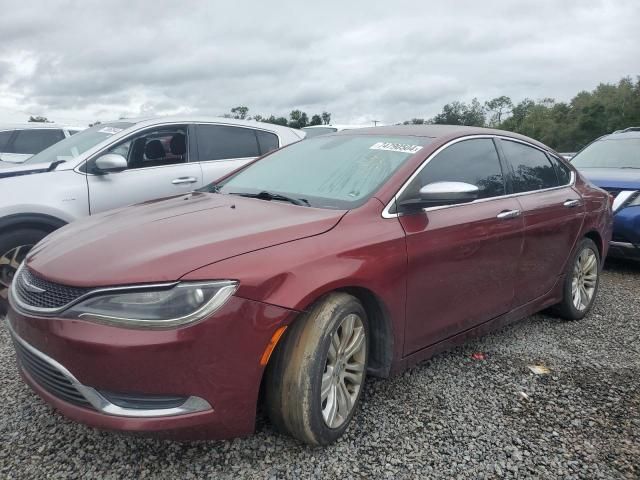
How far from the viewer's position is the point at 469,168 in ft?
10.9

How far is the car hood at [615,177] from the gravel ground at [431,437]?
3139 mm

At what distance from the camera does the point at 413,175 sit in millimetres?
2869

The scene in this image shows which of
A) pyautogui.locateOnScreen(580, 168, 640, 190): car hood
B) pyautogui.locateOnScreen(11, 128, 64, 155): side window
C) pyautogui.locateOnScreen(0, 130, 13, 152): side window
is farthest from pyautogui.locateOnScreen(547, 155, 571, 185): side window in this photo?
pyautogui.locateOnScreen(0, 130, 13, 152): side window

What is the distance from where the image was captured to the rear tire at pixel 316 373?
7.25 feet

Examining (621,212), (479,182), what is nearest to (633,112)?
(621,212)

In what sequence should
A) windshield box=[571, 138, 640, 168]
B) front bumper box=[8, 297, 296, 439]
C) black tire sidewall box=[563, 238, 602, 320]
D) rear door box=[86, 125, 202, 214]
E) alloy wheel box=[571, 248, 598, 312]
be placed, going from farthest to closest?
windshield box=[571, 138, 640, 168] → rear door box=[86, 125, 202, 214] → alloy wheel box=[571, 248, 598, 312] → black tire sidewall box=[563, 238, 602, 320] → front bumper box=[8, 297, 296, 439]

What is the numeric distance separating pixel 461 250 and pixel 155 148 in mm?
3271

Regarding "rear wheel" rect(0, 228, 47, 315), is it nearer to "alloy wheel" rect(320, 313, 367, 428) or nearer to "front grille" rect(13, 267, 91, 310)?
"front grille" rect(13, 267, 91, 310)

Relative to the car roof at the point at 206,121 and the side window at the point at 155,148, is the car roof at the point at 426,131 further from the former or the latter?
the car roof at the point at 206,121

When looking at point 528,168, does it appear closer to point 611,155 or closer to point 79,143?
point 611,155

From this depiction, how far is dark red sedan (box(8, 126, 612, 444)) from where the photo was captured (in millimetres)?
1971

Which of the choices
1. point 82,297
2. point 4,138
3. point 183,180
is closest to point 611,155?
point 183,180

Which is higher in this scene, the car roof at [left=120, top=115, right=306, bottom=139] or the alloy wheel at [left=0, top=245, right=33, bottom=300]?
the car roof at [left=120, top=115, right=306, bottom=139]

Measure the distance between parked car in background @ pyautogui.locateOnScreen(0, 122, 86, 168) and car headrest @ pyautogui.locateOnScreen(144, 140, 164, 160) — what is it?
562 cm
